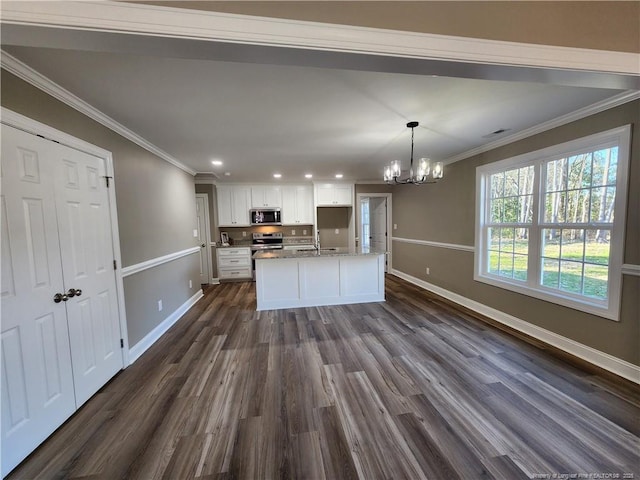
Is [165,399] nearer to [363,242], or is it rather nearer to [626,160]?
[626,160]

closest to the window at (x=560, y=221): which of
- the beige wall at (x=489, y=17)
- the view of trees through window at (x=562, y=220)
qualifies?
the view of trees through window at (x=562, y=220)

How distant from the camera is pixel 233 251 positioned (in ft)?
19.6

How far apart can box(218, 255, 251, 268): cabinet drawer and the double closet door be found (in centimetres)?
365

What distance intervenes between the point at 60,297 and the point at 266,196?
463 centimetres

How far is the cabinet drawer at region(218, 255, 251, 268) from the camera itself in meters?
5.97

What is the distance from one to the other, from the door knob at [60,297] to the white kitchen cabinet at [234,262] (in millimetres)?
4104

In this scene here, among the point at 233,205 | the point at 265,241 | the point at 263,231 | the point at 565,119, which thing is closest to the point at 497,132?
the point at 565,119

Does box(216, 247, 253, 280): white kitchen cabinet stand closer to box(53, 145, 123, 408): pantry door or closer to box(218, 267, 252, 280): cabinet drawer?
box(218, 267, 252, 280): cabinet drawer

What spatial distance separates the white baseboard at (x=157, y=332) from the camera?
105 inches

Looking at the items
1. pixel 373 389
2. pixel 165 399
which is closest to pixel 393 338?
pixel 373 389

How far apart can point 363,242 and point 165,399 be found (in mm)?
5787

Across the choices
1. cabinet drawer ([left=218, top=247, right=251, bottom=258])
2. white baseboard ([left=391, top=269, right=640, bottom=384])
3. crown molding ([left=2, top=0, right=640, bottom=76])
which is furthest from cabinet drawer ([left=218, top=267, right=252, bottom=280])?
crown molding ([left=2, top=0, right=640, bottom=76])

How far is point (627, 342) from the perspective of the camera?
2199 mm

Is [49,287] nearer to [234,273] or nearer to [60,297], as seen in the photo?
[60,297]
